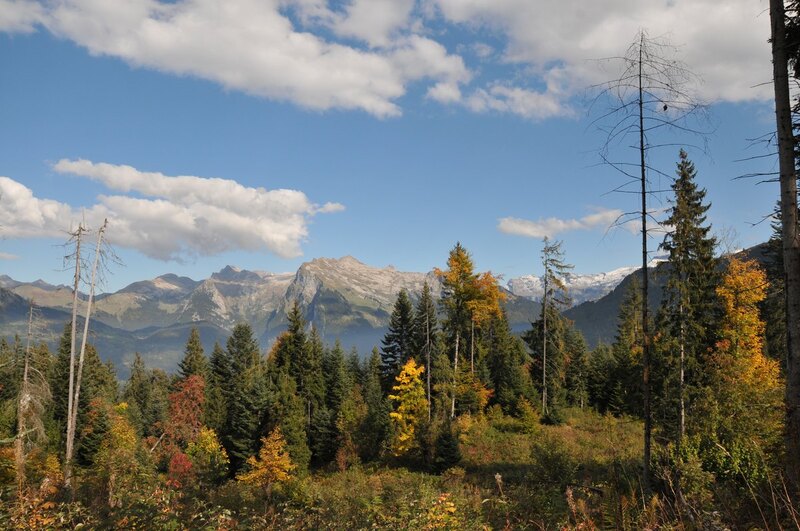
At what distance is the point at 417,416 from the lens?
34312mm

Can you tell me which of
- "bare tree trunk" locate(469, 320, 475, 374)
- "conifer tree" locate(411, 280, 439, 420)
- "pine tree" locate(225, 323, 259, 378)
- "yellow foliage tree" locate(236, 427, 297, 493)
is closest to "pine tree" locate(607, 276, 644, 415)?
"bare tree trunk" locate(469, 320, 475, 374)

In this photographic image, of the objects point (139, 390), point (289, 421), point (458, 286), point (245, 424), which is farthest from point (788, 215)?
point (139, 390)

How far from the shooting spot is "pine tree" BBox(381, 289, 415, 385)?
5203 centimetres

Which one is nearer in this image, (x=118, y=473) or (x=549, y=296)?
(x=118, y=473)

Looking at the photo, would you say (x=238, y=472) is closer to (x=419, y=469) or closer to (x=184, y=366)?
(x=419, y=469)

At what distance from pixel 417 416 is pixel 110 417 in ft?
94.2

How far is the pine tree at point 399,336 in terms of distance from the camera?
52.0 m

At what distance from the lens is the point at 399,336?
2071 inches

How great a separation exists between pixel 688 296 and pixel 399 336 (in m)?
32.8

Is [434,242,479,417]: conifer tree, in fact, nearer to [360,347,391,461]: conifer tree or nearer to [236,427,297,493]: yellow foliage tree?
[360,347,391,461]: conifer tree

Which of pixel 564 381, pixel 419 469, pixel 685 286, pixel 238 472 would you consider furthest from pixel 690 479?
pixel 564 381

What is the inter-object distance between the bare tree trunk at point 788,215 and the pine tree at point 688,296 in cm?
1645

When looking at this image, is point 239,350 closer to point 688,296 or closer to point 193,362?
point 193,362

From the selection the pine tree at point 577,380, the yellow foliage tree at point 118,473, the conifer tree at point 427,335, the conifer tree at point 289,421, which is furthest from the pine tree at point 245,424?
the pine tree at point 577,380
